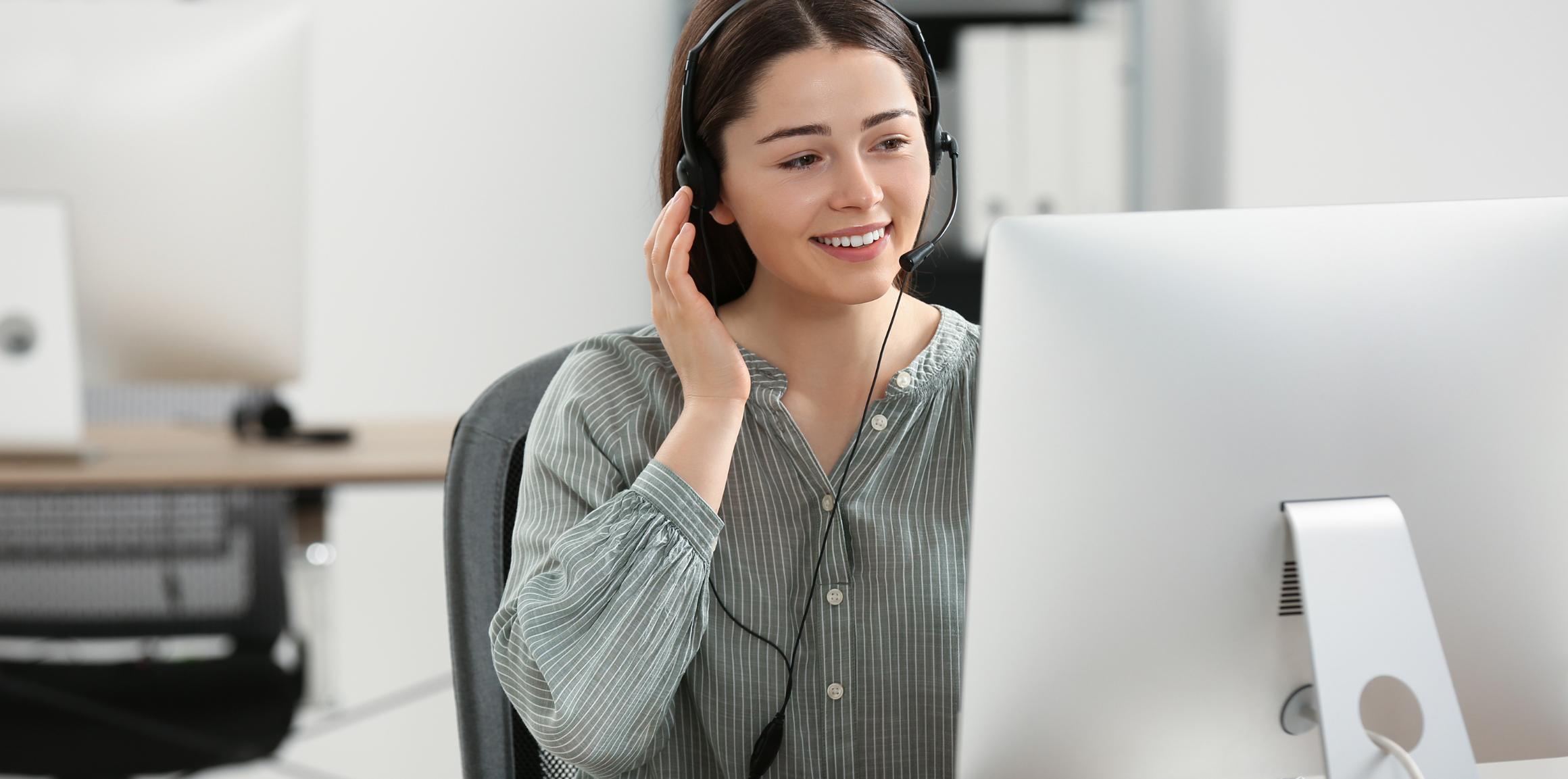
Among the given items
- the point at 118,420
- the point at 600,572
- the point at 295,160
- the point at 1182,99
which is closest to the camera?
the point at 600,572

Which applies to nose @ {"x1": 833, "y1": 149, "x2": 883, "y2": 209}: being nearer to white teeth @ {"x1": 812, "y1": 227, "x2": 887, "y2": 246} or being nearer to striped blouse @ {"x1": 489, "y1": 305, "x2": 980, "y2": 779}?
white teeth @ {"x1": 812, "y1": 227, "x2": 887, "y2": 246}

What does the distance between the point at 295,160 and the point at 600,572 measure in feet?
3.00

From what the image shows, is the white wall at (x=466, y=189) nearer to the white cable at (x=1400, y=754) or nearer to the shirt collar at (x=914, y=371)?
the shirt collar at (x=914, y=371)

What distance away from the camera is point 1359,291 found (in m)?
0.65

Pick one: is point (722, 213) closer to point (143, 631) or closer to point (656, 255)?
point (656, 255)

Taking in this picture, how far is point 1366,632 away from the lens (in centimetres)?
66

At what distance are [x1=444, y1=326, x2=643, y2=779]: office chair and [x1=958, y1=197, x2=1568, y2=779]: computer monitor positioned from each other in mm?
461

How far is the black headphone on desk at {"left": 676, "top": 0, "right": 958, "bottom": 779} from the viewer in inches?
37.7

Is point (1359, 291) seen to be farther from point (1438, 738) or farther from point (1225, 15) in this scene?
point (1225, 15)

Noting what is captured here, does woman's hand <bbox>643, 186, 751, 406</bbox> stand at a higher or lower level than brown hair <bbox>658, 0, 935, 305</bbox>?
lower

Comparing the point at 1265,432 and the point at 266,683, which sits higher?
the point at 1265,432

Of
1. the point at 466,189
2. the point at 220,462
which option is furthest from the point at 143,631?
the point at 466,189

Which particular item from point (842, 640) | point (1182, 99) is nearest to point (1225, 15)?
point (1182, 99)

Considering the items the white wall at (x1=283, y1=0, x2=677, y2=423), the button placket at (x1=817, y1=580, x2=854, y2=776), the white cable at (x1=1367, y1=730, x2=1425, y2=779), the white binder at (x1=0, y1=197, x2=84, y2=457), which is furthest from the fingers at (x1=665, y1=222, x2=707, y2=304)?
the white wall at (x1=283, y1=0, x2=677, y2=423)
